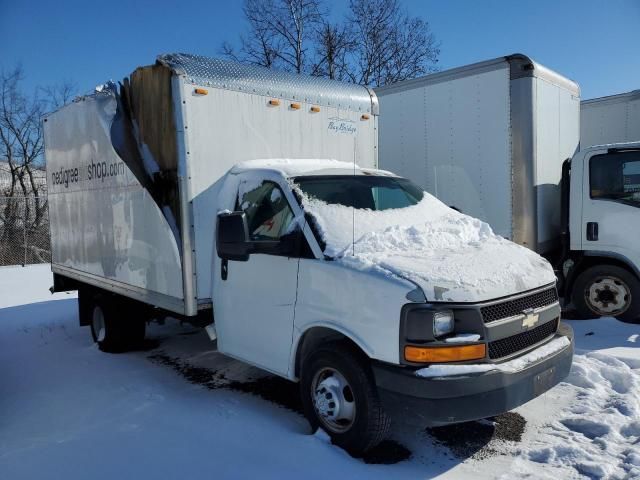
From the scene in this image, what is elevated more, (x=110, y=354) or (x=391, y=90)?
(x=391, y=90)

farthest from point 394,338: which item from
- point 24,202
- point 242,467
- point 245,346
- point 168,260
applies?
point 24,202

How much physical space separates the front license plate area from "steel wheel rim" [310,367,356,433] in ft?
4.00

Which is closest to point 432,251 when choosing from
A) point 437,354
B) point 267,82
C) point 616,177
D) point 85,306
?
point 437,354

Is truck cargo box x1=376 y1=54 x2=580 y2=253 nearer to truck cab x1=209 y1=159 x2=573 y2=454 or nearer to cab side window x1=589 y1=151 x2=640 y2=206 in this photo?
cab side window x1=589 y1=151 x2=640 y2=206

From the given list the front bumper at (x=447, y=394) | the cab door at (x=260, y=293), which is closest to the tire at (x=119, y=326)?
the cab door at (x=260, y=293)

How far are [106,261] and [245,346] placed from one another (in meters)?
2.76

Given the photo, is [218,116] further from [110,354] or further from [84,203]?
[110,354]

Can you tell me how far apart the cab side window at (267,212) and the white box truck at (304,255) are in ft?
0.05

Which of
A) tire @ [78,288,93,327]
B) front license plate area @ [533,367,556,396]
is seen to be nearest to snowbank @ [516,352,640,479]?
front license plate area @ [533,367,556,396]

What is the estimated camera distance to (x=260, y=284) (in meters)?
4.15

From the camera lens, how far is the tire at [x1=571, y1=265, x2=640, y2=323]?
6.69m

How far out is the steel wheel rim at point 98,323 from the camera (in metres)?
6.47

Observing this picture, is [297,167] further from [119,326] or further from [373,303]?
[119,326]

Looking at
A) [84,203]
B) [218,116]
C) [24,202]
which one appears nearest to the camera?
[218,116]
